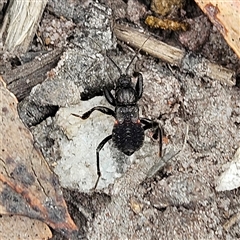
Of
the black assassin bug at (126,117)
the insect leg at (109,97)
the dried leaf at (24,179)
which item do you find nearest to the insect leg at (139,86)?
the black assassin bug at (126,117)

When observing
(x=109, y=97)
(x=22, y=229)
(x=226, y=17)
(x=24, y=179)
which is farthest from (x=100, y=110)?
(x=226, y=17)

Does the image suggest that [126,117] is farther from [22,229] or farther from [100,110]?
[22,229]

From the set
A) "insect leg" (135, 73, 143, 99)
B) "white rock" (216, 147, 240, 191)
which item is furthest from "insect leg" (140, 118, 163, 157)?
"white rock" (216, 147, 240, 191)

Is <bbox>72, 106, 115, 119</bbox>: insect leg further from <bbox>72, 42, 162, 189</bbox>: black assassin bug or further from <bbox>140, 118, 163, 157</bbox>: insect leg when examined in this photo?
<bbox>140, 118, 163, 157</bbox>: insect leg

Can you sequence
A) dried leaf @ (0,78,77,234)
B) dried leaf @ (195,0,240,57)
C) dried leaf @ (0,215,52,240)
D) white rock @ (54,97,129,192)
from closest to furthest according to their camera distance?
dried leaf @ (0,78,77,234), dried leaf @ (0,215,52,240), dried leaf @ (195,0,240,57), white rock @ (54,97,129,192)

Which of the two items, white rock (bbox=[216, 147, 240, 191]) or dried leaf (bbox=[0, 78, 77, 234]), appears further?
white rock (bbox=[216, 147, 240, 191])

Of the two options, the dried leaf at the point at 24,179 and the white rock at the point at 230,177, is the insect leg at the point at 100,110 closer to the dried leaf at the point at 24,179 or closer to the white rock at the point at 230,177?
the dried leaf at the point at 24,179

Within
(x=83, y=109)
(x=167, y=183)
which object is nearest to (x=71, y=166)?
(x=83, y=109)
